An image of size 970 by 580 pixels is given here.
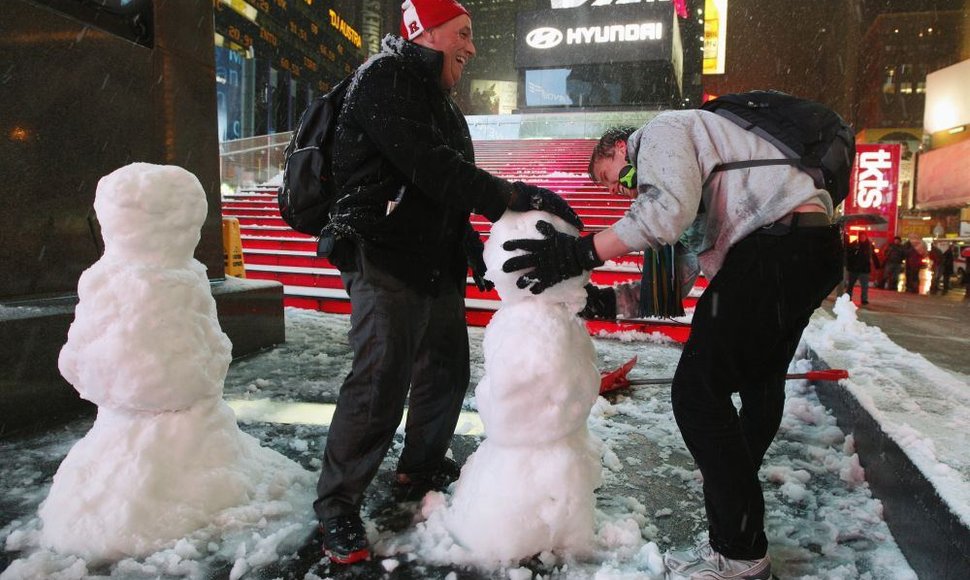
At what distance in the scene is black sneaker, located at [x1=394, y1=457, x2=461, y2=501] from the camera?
2.49 metres

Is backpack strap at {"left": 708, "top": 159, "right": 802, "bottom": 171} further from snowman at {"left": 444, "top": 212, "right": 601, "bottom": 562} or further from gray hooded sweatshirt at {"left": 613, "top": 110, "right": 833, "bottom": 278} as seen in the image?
snowman at {"left": 444, "top": 212, "right": 601, "bottom": 562}

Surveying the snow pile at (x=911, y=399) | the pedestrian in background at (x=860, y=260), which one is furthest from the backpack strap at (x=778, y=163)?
the pedestrian in background at (x=860, y=260)

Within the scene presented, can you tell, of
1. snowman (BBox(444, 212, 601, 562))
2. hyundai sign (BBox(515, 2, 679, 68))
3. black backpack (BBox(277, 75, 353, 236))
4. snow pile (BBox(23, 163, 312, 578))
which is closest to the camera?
snowman (BBox(444, 212, 601, 562))

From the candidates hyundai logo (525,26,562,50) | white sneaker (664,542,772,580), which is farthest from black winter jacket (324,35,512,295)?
hyundai logo (525,26,562,50)

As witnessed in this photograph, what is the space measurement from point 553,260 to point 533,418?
529mm

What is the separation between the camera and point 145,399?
84.4 inches

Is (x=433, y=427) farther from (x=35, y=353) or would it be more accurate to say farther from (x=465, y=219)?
(x=35, y=353)

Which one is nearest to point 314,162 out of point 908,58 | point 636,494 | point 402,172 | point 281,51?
point 402,172

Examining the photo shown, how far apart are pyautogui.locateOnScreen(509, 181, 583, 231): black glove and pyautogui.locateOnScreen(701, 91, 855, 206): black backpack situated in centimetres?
50

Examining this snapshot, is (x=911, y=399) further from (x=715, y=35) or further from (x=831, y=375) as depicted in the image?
(x=715, y=35)

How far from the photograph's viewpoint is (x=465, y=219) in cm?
245

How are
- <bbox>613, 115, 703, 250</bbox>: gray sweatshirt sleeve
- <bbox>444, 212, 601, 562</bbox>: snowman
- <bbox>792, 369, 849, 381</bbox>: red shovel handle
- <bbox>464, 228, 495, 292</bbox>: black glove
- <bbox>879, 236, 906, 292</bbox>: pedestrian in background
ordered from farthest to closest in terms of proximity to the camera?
<bbox>879, 236, 906, 292</bbox>: pedestrian in background
<bbox>792, 369, 849, 381</bbox>: red shovel handle
<bbox>464, 228, 495, 292</bbox>: black glove
<bbox>444, 212, 601, 562</bbox>: snowman
<bbox>613, 115, 703, 250</bbox>: gray sweatshirt sleeve

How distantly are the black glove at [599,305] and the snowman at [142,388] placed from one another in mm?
1514

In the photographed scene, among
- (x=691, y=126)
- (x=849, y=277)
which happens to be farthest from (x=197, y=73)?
(x=849, y=277)
